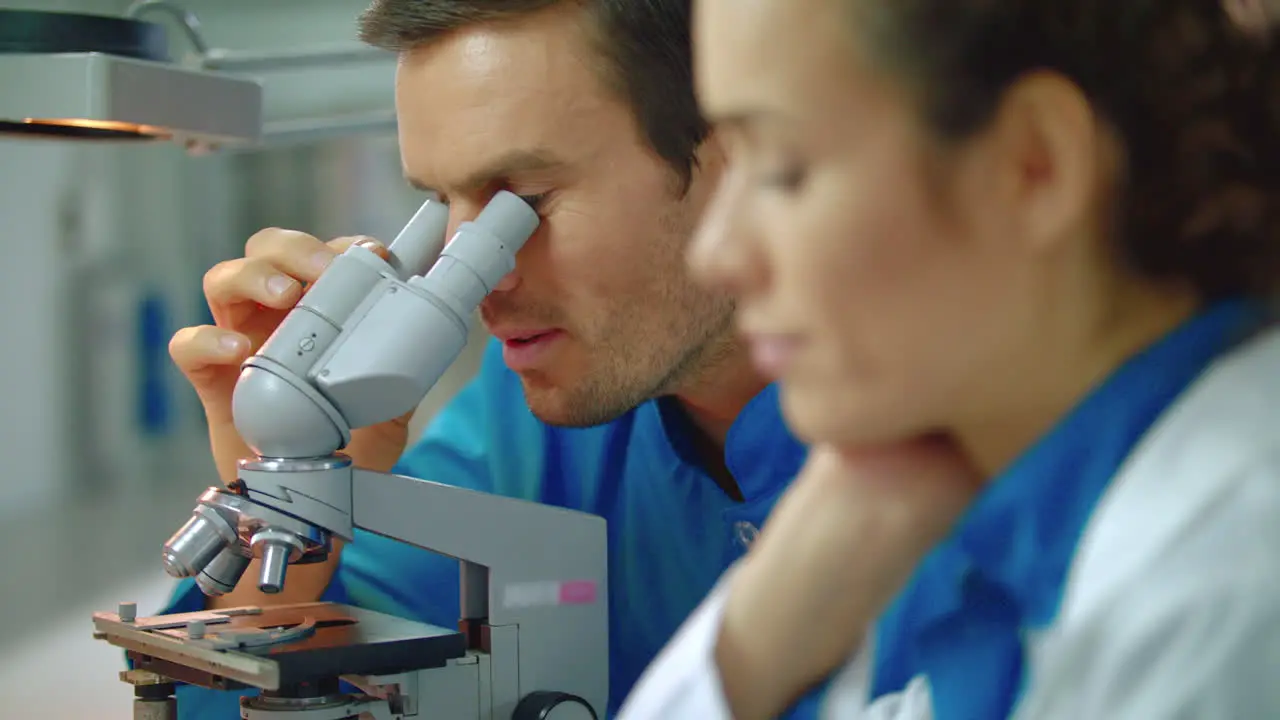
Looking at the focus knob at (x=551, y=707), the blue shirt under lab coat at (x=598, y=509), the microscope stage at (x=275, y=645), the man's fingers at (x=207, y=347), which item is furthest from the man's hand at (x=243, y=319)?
the focus knob at (x=551, y=707)

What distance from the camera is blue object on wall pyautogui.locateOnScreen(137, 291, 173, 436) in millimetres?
3133

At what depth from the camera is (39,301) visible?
10.7 feet

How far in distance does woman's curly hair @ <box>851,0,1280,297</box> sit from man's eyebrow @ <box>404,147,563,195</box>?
694 mm

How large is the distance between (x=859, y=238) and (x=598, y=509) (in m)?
1.05

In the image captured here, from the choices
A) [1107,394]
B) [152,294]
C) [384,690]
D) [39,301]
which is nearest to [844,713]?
[1107,394]

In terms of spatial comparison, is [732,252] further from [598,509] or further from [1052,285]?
[598,509]

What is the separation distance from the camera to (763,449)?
108 centimetres

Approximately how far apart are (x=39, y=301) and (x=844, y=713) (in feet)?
→ 10.2

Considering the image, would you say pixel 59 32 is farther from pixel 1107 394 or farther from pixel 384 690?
pixel 1107 394

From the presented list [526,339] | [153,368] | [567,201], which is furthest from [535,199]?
[153,368]

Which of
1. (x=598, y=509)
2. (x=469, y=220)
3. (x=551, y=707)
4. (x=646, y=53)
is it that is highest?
(x=646, y=53)

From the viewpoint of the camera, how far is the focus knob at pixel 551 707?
113 cm

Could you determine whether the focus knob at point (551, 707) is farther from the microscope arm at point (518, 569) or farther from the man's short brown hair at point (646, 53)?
the man's short brown hair at point (646, 53)

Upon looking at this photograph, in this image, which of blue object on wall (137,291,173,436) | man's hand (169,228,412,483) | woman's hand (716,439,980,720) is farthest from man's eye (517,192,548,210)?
blue object on wall (137,291,173,436)
